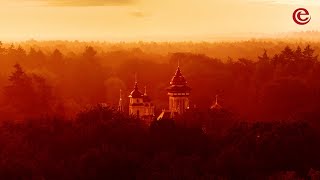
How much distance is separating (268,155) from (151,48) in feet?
267

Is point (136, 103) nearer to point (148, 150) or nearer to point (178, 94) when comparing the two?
point (178, 94)

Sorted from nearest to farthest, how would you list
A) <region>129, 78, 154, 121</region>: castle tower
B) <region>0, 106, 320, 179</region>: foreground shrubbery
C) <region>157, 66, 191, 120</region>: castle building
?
<region>0, 106, 320, 179</region>: foreground shrubbery → <region>129, 78, 154, 121</region>: castle tower → <region>157, 66, 191, 120</region>: castle building

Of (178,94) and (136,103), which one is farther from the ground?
(178,94)

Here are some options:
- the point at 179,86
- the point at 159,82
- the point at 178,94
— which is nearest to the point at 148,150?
the point at 178,94

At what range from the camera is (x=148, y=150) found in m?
21.5

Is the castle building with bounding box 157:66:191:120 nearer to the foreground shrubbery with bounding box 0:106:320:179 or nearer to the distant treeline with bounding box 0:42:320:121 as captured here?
the distant treeline with bounding box 0:42:320:121

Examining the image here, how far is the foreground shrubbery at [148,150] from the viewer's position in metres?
19.1

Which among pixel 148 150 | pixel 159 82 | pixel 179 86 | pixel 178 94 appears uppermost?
pixel 159 82

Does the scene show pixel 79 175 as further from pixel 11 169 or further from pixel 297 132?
pixel 297 132

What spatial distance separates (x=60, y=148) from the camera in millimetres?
21766

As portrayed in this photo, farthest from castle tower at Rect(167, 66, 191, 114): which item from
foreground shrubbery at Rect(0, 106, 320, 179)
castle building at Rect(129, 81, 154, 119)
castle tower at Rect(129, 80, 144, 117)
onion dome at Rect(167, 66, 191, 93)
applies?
foreground shrubbery at Rect(0, 106, 320, 179)

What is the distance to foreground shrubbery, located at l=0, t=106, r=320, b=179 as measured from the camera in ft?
62.6

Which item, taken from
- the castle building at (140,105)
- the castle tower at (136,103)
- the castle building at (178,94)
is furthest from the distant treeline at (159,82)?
the castle tower at (136,103)

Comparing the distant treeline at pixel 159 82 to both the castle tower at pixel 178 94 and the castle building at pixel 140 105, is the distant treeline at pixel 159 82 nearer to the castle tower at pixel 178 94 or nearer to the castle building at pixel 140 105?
the castle tower at pixel 178 94
